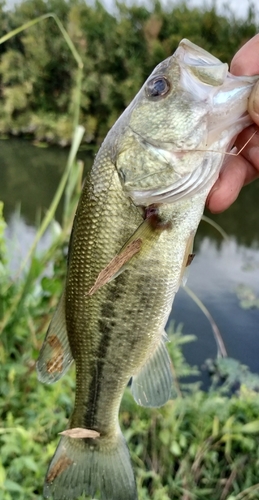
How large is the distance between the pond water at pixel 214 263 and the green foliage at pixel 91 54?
6774 mm

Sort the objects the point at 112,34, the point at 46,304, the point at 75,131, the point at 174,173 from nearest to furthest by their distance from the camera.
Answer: the point at 174,173, the point at 75,131, the point at 46,304, the point at 112,34

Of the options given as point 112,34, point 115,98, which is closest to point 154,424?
point 115,98

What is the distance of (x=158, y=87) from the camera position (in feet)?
3.78

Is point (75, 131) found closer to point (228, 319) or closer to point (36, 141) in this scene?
point (228, 319)

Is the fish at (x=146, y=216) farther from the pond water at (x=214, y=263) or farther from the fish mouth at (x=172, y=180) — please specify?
the pond water at (x=214, y=263)

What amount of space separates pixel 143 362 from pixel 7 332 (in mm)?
1122

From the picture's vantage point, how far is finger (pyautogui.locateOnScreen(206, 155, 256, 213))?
1.49 meters

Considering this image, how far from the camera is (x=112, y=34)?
18938 millimetres

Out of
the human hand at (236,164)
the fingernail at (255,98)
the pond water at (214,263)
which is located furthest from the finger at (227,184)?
the pond water at (214,263)

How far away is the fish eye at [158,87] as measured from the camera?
44.9 inches

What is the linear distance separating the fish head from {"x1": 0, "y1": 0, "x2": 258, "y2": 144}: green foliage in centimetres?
1601

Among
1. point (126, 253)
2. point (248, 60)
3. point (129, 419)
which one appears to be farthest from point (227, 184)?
point (129, 419)

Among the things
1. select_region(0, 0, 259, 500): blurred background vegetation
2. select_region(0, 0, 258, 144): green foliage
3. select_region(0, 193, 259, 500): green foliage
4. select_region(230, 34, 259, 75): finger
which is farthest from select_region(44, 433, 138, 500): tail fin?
select_region(0, 0, 258, 144): green foliage

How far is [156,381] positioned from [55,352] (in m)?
0.31
